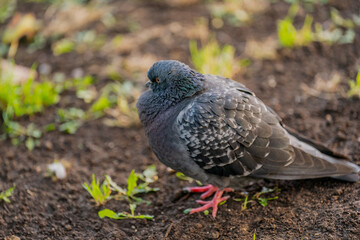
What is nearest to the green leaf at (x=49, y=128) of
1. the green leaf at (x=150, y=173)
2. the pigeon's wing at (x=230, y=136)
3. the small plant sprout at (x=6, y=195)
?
the small plant sprout at (x=6, y=195)

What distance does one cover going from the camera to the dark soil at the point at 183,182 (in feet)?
12.0

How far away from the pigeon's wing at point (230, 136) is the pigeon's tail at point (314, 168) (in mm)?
78

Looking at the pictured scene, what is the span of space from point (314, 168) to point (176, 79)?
1.55 m

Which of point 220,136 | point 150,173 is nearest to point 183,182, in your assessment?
point 150,173

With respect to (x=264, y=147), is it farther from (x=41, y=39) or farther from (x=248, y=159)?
(x=41, y=39)

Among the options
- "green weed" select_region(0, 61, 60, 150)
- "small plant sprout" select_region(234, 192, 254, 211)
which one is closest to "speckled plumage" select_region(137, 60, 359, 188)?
"small plant sprout" select_region(234, 192, 254, 211)

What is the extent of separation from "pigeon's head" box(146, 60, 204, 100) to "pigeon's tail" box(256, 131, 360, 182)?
1.09 metres

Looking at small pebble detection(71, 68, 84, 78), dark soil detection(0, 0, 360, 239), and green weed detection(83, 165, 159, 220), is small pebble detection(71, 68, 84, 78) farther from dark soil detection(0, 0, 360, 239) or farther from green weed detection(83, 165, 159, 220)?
green weed detection(83, 165, 159, 220)

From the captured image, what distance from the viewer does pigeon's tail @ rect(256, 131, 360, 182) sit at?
3779 mm

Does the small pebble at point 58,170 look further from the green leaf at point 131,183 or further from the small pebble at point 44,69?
the small pebble at point 44,69

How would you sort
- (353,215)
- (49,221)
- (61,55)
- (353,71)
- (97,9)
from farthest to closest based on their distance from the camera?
(97,9) < (61,55) < (353,71) < (49,221) < (353,215)

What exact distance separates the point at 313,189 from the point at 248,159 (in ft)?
2.61

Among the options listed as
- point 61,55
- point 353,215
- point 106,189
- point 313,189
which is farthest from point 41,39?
point 353,215

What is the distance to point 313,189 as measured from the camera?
3965 millimetres
